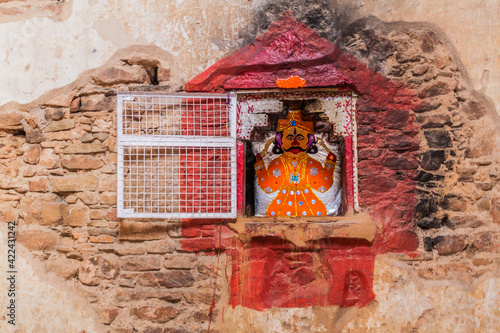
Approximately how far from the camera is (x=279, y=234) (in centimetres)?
243

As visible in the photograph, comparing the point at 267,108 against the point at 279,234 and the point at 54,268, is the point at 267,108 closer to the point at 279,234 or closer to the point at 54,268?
the point at 279,234

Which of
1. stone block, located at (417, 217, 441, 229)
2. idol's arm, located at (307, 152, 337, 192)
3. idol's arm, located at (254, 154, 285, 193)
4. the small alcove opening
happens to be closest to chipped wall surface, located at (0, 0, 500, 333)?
stone block, located at (417, 217, 441, 229)

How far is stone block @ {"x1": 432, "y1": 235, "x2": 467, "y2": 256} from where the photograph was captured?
2.46 metres

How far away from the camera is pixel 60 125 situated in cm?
260

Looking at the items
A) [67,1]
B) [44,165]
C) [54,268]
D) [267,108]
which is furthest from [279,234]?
[67,1]

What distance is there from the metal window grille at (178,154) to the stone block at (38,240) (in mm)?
626

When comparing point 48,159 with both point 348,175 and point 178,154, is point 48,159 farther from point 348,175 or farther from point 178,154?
point 348,175

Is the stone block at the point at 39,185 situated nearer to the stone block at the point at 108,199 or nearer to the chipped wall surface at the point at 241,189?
the chipped wall surface at the point at 241,189

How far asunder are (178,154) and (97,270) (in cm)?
Answer: 102

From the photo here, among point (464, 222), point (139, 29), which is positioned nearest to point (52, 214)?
point (139, 29)

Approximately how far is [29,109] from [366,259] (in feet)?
8.97

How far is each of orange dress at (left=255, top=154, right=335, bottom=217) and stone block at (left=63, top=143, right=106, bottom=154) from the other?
127 centimetres

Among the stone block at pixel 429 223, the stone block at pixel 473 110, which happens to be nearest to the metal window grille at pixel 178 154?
the stone block at pixel 429 223

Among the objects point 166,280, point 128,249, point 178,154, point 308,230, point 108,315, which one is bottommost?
point 108,315
